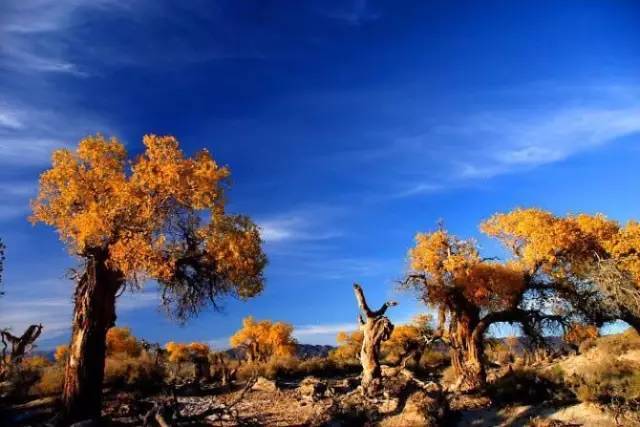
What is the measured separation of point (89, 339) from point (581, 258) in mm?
24634

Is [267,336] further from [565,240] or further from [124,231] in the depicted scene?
[124,231]

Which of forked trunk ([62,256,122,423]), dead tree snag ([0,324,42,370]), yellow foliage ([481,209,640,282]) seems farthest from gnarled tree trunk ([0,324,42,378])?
yellow foliage ([481,209,640,282])

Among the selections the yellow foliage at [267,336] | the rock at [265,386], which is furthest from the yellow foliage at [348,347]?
the rock at [265,386]

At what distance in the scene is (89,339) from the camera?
17.1m

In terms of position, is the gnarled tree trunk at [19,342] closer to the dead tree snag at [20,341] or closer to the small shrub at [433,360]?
the dead tree snag at [20,341]

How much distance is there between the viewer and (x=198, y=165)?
61.4ft

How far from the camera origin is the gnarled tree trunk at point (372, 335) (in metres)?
19.6

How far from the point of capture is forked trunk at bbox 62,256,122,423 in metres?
16.6

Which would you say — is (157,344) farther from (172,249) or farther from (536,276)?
(536,276)

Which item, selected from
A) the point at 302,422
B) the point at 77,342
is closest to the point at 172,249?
the point at 77,342

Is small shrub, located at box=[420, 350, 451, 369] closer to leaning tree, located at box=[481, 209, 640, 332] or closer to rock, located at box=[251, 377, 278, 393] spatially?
leaning tree, located at box=[481, 209, 640, 332]

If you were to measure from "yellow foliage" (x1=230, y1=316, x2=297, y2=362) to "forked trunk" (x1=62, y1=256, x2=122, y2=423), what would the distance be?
42868 mm

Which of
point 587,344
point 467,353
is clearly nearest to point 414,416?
point 467,353

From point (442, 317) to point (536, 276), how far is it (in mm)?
5450
